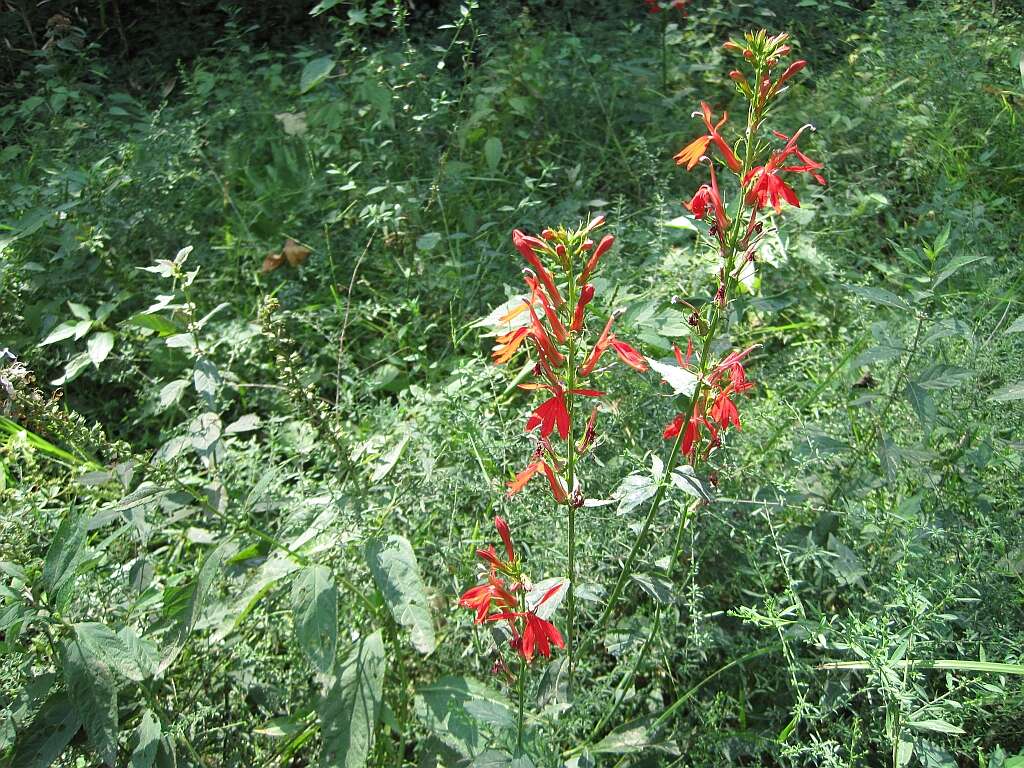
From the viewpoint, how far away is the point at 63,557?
1464 mm

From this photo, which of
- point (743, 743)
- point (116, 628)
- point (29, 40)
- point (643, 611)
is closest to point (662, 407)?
point (643, 611)

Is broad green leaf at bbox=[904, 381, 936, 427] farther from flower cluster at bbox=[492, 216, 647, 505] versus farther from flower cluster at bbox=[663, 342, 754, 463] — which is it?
flower cluster at bbox=[492, 216, 647, 505]

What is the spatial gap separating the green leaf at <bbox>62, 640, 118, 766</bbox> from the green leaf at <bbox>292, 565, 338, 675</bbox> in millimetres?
332

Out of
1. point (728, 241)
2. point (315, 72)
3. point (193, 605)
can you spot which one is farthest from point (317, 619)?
point (315, 72)

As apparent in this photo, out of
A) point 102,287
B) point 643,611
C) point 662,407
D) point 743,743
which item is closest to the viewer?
point 743,743

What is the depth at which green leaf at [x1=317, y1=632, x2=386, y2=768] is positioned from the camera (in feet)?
4.88

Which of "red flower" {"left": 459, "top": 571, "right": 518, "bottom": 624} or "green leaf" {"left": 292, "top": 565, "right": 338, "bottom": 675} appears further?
"green leaf" {"left": 292, "top": 565, "right": 338, "bottom": 675}

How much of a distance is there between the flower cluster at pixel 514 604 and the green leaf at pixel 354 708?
15.6 inches

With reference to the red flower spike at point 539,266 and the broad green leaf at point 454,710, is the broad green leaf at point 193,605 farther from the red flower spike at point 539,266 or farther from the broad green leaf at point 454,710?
the red flower spike at point 539,266

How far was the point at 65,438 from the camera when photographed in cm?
161

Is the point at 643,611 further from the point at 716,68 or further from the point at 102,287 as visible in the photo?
the point at 716,68

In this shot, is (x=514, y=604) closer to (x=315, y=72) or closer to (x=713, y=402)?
(x=713, y=402)

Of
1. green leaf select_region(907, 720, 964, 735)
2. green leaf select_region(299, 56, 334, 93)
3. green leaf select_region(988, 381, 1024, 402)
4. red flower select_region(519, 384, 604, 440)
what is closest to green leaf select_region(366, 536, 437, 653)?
red flower select_region(519, 384, 604, 440)

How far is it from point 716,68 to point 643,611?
265cm
